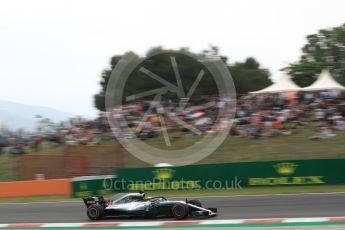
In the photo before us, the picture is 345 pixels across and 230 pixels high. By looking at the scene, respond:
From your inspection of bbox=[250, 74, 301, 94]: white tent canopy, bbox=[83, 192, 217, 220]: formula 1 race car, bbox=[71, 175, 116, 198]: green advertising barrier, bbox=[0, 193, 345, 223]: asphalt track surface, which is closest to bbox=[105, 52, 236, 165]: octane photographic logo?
bbox=[250, 74, 301, 94]: white tent canopy

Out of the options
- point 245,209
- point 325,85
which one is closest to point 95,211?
point 245,209

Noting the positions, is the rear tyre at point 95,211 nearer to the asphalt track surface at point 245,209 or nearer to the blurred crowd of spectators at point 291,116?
the asphalt track surface at point 245,209

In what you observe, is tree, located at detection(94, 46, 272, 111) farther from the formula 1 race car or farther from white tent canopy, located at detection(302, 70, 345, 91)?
the formula 1 race car

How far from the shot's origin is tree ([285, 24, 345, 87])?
45719 millimetres

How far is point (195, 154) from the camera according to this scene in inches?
833

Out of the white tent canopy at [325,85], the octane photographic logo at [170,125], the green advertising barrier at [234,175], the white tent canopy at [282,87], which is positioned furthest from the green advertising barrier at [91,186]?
the white tent canopy at [325,85]

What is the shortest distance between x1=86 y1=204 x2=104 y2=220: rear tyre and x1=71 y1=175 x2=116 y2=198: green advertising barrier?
19.0ft

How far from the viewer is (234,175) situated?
16.8 metres

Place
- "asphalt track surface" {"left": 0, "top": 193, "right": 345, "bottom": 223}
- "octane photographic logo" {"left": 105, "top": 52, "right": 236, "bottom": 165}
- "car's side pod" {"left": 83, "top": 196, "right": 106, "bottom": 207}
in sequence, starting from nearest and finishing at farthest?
"asphalt track surface" {"left": 0, "top": 193, "right": 345, "bottom": 223} → "car's side pod" {"left": 83, "top": 196, "right": 106, "bottom": 207} → "octane photographic logo" {"left": 105, "top": 52, "right": 236, "bottom": 165}

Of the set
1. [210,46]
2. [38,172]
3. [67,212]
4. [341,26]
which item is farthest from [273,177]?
[341,26]

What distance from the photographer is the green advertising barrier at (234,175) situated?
16156 mm

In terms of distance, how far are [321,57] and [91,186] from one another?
37.1 m

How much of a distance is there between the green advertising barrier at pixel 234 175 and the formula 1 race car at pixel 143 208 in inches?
244

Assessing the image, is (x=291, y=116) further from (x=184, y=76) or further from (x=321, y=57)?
(x=321, y=57)
